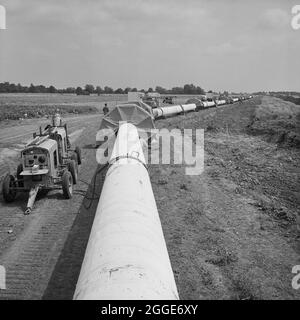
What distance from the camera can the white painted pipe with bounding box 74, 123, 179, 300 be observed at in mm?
3869

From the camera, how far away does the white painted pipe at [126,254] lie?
12.7ft

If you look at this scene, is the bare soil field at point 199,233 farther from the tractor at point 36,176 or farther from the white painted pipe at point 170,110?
the white painted pipe at point 170,110

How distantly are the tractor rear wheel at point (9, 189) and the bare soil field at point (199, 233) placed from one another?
0.22 m

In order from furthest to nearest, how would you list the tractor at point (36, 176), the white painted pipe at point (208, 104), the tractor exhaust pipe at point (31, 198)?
the white painted pipe at point (208, 104), the tractor at point (36, 176), the tractor exhaust pipe at point (31, 198)

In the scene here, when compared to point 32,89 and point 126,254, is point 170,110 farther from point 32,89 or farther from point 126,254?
point 32,89

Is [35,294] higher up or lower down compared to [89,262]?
lower down

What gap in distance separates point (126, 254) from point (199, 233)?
4436 mm

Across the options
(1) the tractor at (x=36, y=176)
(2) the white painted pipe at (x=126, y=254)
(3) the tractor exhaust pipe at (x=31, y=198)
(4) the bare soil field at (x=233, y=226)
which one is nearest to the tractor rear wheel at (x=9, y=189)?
(1) the tractor at (x=36, y=176)

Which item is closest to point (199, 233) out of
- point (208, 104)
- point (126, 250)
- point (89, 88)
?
point (126, 250)

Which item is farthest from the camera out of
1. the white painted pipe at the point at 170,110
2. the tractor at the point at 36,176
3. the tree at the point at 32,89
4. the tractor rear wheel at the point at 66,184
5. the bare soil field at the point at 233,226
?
the tree at the point at 32,89

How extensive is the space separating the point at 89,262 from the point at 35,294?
245 centimetres
